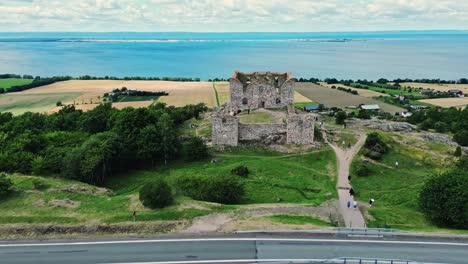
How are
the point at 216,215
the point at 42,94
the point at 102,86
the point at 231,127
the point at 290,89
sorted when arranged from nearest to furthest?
the point at 216,215 < the point at 231,127 < the point at 290,89 < the point at 42,94 < the point at 102,86

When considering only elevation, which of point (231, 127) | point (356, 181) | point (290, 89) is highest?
point (290, 89)

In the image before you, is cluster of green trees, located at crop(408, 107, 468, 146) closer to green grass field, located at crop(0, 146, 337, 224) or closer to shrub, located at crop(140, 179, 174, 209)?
green grass field, located at crop(0, 146, 337, 224)

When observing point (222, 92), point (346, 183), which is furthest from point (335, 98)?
point (346, 183)

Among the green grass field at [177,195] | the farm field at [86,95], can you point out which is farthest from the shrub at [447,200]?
the farm field at [86,95]

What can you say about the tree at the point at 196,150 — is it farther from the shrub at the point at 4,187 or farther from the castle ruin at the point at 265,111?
the shrub at the point at 4,187

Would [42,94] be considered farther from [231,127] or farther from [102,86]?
[231,127]

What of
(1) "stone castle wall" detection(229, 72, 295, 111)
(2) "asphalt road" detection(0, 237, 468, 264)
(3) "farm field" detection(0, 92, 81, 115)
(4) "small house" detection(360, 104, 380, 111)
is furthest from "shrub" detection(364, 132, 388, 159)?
(3) "farm field" detection(0, 92, 81, 115)

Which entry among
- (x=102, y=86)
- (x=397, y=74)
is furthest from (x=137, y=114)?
(x=397, y=74)
